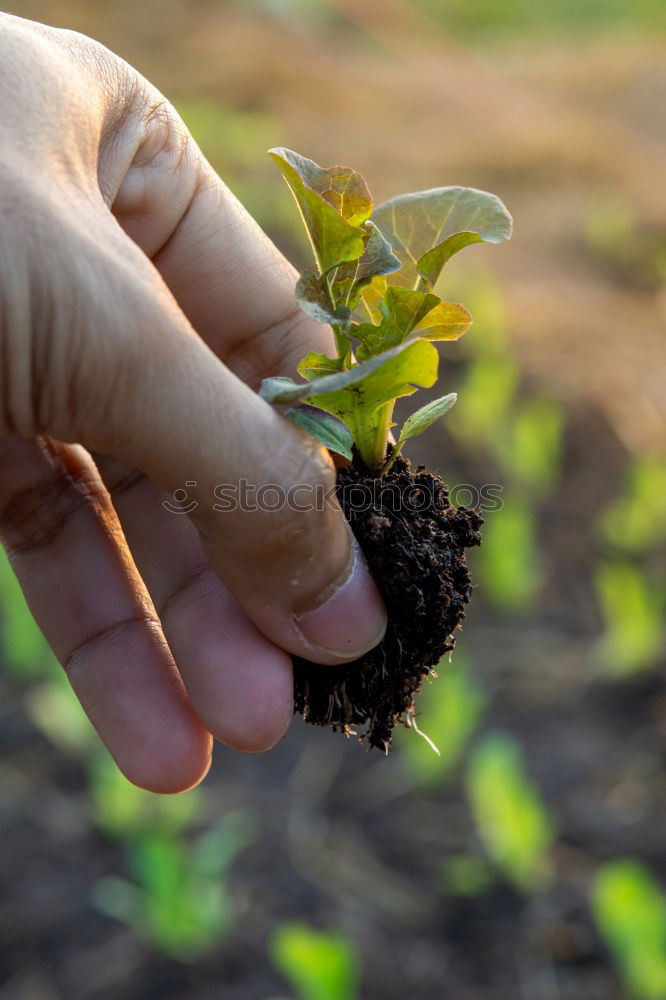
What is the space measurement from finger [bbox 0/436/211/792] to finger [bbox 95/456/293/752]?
0.05 m

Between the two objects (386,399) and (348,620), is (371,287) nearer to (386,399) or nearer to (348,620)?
(386,399)

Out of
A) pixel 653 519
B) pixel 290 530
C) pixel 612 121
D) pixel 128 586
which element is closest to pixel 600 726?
pixel 653 519

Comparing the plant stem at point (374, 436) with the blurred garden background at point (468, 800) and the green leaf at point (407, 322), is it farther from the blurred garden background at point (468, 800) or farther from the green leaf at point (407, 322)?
the blurred garden background at point (468, 800)

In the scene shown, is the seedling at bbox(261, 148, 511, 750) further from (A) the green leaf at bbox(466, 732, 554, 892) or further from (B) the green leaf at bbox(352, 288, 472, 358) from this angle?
(A) the green leaf at bbox(466, 732, 554, 892)

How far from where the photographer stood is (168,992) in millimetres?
2260

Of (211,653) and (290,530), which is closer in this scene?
(290,530)

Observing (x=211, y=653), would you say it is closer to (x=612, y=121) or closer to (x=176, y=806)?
(x=176, y=806)

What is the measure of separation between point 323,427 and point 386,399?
12cm

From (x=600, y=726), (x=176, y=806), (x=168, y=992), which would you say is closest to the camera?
(x=168, y=992)

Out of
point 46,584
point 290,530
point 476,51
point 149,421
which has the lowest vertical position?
point 476,51

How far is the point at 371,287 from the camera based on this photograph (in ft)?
4.65

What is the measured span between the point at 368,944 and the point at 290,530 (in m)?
1.60

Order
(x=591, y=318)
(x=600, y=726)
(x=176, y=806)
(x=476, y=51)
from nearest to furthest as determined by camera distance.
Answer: (x=176, y=806) → (x=600, y=726) → (x=591, y=318) → (x=476, y=51)
